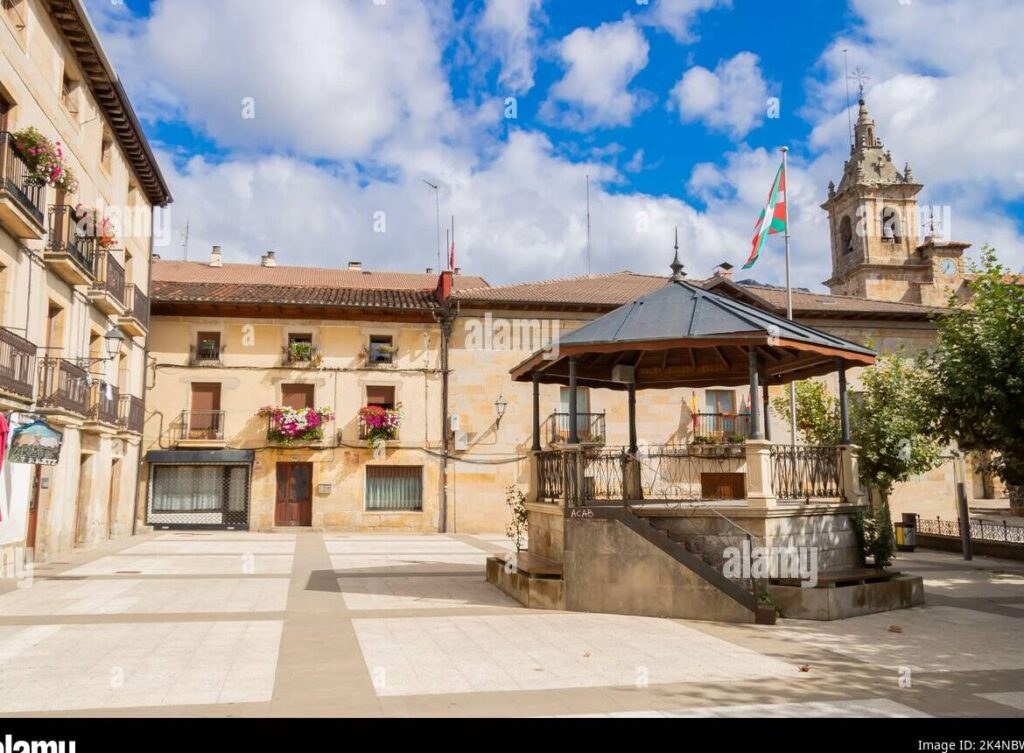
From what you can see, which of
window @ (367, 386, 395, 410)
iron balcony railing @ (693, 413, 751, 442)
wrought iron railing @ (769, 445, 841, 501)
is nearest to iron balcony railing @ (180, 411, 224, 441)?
window @ (367, 386, 395, 410)

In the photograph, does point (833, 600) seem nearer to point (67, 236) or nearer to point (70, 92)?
point (67, 236)

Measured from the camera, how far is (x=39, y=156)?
15586 mm

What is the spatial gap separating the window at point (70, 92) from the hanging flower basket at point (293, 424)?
12.3m

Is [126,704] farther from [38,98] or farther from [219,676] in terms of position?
[38,98]

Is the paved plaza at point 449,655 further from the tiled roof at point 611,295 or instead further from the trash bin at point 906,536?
the tiled roof at point 611,295

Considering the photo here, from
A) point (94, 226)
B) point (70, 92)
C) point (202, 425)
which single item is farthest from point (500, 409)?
point (70, 92)

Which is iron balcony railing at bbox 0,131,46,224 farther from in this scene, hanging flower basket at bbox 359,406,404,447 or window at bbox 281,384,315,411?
hanging flower basket at bbox 359,406,404,447

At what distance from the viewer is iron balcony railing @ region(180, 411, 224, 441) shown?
28.8 meters

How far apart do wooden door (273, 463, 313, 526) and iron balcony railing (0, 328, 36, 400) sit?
45.4 ft

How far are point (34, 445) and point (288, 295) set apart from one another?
15500 mm

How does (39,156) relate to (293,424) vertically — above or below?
above

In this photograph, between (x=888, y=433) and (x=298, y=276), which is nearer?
(x=888, y=433)

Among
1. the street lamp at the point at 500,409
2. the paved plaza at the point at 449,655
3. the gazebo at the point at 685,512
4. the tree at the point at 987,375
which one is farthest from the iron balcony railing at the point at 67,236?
the tree at the point at 987,375
